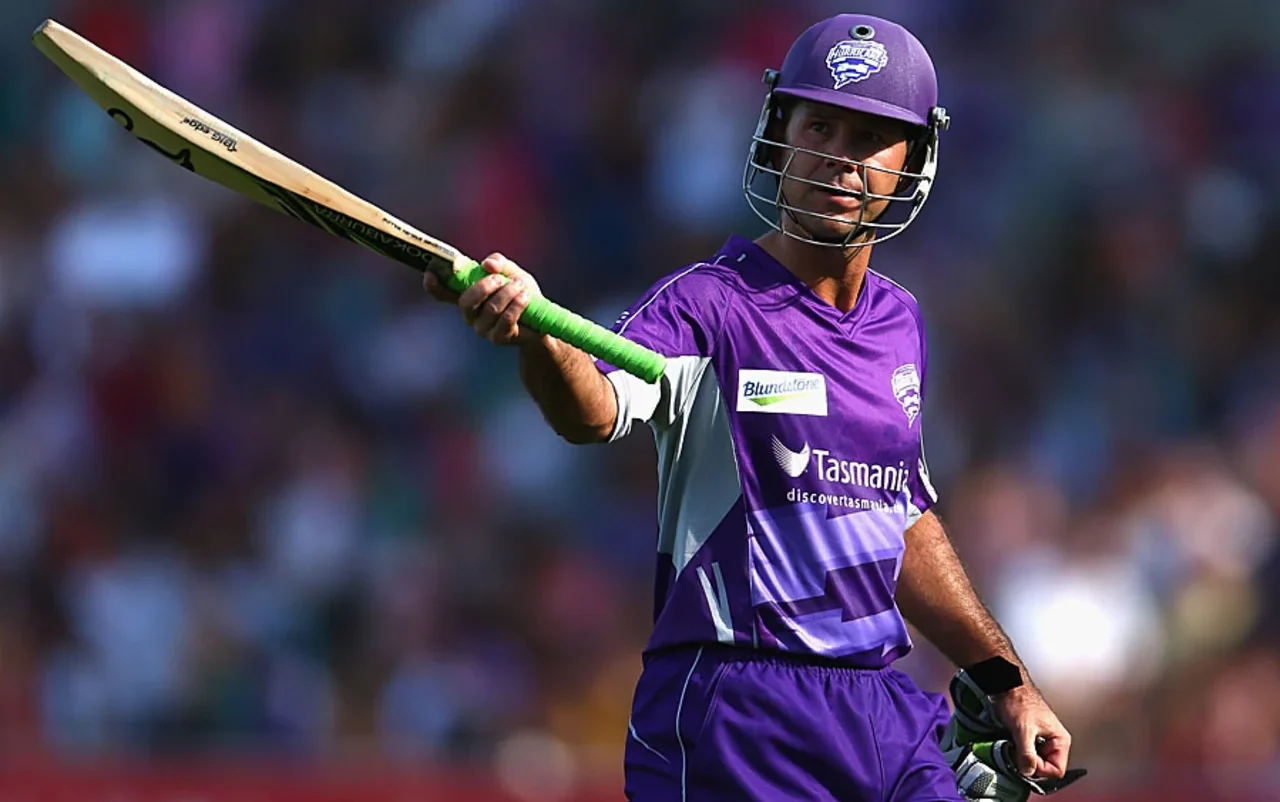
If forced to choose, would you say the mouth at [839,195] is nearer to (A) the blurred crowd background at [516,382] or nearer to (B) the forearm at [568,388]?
(B) the forearm at [568,388]

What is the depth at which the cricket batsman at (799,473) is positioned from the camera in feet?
12.6

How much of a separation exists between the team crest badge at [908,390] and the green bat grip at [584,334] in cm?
59

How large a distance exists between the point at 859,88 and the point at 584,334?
3.02 ft

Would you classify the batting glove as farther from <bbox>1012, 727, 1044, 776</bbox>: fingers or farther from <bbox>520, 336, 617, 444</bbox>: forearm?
<bbox>520, 336, 617, 444</bbox>: forearm

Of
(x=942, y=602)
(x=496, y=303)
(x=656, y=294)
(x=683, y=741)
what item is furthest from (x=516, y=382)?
(x=496, y=303)

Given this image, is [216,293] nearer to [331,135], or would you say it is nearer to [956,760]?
[331,135]

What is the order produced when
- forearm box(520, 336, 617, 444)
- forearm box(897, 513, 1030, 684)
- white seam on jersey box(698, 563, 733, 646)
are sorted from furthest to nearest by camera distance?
forearm box(897, 513, 1030, 684), white seam on jersey box(698, 563, 733, 646), forearm box(520, 336, 617, 444)

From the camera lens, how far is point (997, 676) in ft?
14.2

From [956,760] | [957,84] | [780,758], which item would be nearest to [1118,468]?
[957,84]

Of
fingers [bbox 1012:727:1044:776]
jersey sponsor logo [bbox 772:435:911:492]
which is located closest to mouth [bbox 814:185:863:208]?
jersey sponsor logo [bbox 772:435:911:492]

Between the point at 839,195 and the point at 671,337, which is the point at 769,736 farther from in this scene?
the point at 839,195

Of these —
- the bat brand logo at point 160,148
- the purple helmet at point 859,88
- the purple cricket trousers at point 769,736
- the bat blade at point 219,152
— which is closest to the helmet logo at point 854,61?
the purple helmet at point 859,88

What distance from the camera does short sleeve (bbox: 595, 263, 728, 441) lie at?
3.77 meters

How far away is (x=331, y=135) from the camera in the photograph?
34.7 feet
